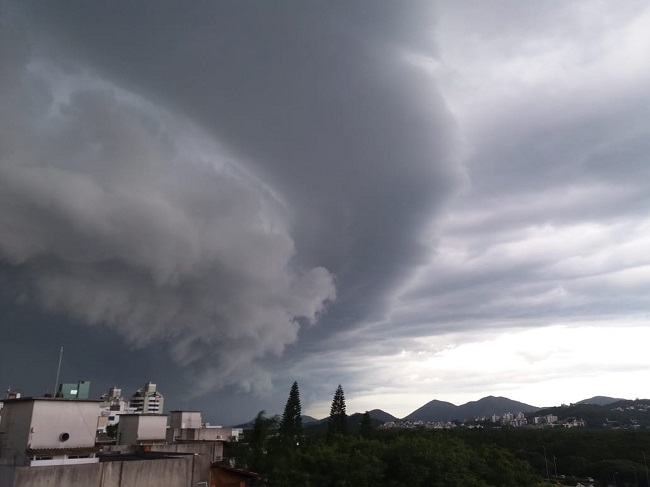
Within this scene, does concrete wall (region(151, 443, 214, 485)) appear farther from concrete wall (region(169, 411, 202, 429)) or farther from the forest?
concrete wall (region(169, 411, 202, 429))

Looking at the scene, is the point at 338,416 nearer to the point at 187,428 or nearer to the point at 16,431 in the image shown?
the point at 187,428

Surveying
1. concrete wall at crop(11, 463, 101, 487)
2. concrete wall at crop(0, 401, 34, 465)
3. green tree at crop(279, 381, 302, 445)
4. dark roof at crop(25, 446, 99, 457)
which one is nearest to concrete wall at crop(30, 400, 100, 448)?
dark roof at crop(25, 446, 99, 457)

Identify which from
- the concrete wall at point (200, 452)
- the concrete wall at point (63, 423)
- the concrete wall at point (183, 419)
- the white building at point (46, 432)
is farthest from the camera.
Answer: the concrete wall at point (183, 419)

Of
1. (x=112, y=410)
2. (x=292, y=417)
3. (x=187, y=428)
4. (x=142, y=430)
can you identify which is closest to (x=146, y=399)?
(x=112, y=410)

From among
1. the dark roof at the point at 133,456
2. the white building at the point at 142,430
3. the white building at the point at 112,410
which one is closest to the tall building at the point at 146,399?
the white building at the point at 112,410

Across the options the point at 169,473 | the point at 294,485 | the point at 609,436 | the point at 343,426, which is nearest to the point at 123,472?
the point at 169,473

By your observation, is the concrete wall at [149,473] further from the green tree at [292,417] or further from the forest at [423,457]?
the green tree at [292,417]
